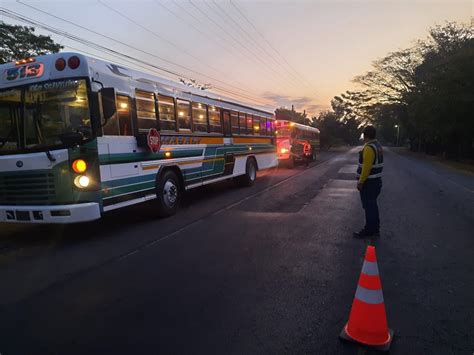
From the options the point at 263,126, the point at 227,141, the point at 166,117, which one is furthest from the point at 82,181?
the point at 263,126

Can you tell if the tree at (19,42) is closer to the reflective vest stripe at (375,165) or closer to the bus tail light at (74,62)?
the bus tail light at (74,62)

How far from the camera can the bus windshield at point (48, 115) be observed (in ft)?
21.1

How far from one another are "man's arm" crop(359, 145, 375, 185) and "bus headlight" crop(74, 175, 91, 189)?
483 cm

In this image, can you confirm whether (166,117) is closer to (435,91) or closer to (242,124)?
(242,124)

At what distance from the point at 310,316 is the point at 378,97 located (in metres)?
57.9

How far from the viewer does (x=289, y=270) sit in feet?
16.6

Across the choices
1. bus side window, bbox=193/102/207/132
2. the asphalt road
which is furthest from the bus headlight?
bus side window, bbox=193/102/207/132

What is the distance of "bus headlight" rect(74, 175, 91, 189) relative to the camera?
6348 mm

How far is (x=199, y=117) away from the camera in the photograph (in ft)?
34.4

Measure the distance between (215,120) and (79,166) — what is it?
577 cm

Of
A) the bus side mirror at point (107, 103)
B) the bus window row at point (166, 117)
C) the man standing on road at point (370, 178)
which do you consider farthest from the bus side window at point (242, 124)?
the bus side mirror at point (107, 103)

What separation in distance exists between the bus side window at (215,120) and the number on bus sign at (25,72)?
534cm

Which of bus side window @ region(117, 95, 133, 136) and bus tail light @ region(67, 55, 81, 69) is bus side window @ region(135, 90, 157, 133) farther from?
bus tail light @ region(67, 55, 81, 69)

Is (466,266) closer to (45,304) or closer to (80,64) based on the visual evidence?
(45,304)
